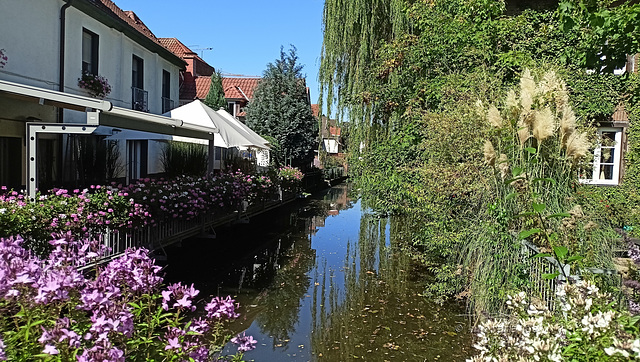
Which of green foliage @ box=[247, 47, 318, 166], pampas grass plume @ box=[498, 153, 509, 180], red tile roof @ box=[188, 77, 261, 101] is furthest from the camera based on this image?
red tile roof @ box=[188, 77, 261, 101]

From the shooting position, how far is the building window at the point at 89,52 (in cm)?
1342

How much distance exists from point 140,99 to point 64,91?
4.52 m

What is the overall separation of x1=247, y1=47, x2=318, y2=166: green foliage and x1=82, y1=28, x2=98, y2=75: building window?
1281 cm

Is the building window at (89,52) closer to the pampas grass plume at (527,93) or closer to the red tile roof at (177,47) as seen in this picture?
the pampas grass plume at (527,93)

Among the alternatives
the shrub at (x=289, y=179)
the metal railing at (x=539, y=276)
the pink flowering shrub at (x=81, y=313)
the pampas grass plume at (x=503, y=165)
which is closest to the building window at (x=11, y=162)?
the shrub at (x=289, y=179)

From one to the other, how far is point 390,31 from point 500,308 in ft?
31.8

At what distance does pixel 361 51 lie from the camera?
1295 cm

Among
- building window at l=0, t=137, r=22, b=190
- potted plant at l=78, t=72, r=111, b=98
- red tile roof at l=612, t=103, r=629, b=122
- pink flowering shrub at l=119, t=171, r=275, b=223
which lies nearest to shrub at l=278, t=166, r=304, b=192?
pink flowering shrub at l=119, t=171, r=275, b=223

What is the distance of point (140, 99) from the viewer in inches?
653

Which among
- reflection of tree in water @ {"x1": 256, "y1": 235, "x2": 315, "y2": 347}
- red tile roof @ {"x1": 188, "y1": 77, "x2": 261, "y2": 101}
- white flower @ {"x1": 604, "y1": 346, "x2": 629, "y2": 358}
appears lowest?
reflection of tree in water @ {"x1": 256, "y1": 235, "x2": 315, "y2": 347}

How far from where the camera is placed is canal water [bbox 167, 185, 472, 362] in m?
6.18

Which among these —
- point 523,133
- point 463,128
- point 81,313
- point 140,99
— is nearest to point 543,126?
point 523,133

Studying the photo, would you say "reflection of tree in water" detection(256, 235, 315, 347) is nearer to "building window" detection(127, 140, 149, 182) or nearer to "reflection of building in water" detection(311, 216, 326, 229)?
"reflection of building in water" detection(311, 216, 326, 229)

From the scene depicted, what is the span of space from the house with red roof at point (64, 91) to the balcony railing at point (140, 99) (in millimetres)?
34
